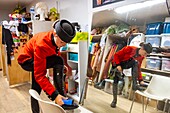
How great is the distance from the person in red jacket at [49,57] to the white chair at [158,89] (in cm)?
83

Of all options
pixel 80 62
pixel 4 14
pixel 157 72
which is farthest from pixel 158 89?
pixel 4 14

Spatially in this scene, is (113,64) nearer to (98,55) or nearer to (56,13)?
(98,55)

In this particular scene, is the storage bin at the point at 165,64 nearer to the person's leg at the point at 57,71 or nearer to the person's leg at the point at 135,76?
the person's leg at the point at 135,76

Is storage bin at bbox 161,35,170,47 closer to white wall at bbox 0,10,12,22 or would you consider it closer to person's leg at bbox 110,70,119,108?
person's leg at bbox 110,70,119,108

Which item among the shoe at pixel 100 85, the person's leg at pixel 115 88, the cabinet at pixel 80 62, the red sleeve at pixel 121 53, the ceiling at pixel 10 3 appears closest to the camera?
the red sleeve at pixel 121 53

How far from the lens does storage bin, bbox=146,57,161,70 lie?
146cm

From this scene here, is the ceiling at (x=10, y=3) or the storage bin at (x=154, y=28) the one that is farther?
the ceiling at (x=10, y=3)

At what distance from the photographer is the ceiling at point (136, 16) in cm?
145

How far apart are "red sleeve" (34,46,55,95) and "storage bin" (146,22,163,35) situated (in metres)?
1.01

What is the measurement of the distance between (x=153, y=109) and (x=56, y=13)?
2718mm

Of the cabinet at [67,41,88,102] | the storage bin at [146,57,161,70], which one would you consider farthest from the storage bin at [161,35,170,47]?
the cabinet at [67,41,88,102]

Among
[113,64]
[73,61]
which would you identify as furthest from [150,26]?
[73,61]

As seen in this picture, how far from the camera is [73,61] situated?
295cm

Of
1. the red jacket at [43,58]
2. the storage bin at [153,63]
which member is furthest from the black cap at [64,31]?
the storage bin at [153,63]
